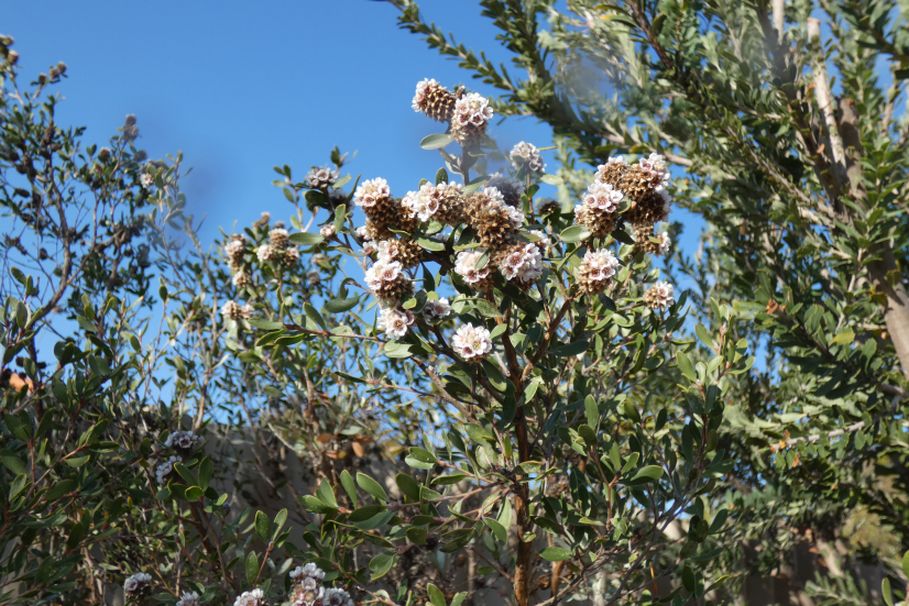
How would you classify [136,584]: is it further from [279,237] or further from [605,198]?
[605,198]

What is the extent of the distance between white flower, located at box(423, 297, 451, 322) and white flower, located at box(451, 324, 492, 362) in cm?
12

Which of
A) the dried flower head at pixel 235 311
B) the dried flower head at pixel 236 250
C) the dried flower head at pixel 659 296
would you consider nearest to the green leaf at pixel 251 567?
the dried flower head at pixel 659 296

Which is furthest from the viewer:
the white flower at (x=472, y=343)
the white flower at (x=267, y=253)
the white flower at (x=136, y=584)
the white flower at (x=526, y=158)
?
the white flower at (x=267, y=253)

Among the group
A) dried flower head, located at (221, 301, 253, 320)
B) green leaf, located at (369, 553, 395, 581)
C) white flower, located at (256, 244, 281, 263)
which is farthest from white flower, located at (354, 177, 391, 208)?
dried flower head, located at (221, 301, 253, 320)

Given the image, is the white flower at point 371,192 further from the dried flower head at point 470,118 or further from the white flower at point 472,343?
the white flower at point 472,343

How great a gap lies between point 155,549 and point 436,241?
2258 mm

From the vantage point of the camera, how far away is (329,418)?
4.52 metres

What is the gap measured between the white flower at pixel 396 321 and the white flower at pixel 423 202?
0.26m

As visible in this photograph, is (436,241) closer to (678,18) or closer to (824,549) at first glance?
(678,18)

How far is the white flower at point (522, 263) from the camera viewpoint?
1925mm

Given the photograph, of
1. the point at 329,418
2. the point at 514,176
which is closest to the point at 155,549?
the point at 329,418

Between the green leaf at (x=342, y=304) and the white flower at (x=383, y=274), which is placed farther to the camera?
the green leaf at (x=342, y=304)

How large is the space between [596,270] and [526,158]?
55 cm

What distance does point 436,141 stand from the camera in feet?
7.30
